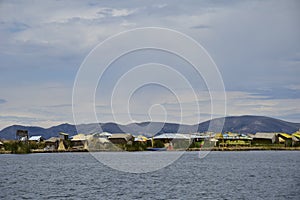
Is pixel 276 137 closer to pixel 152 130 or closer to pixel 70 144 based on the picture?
pixel 152 130

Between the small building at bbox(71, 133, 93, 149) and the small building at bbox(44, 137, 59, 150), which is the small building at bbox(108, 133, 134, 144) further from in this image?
the small building at bbox(44, 137, 59, 150)

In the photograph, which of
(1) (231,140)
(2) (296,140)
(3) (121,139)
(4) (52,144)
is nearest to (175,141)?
(3) (121,139)

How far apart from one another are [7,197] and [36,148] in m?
115

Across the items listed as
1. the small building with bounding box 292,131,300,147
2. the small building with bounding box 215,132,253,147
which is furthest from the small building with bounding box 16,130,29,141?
the small building with bounding box 292,131,300,147

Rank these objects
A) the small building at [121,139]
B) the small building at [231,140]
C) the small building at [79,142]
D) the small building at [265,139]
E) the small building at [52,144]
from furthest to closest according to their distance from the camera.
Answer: the small building at [265,139] → the small building at [79,142] → the small building at [121,139] → the small building at [231,140] → the small building at [52,144]

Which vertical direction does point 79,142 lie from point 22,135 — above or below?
below

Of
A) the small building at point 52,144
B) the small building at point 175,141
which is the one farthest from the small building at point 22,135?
the small building at point 175,141

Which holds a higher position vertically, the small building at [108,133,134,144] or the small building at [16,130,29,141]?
the small building at [16,130,29,141]

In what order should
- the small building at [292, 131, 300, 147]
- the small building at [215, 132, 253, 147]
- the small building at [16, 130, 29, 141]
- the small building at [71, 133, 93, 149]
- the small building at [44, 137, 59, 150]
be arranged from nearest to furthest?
the small building at [16, 130, 29, 141] → the small building at [44, 137, 59, 150] → the small building at [215, 132, 253, 147] → the small building at [292, 131, 300, 147] → the small building at [71, 133, 93, 149]

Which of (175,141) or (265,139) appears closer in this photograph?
(175,141)

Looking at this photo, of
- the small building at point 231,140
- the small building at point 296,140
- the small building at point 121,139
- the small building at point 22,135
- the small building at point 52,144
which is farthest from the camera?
the small building at point 121,139

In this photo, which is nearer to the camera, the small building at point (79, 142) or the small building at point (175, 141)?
the small building at point (175, 141)

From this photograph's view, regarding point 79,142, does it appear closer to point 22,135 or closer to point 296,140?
point 22,135

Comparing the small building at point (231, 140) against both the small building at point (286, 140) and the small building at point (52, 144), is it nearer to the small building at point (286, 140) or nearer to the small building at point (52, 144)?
the small building at point (286, 140)
